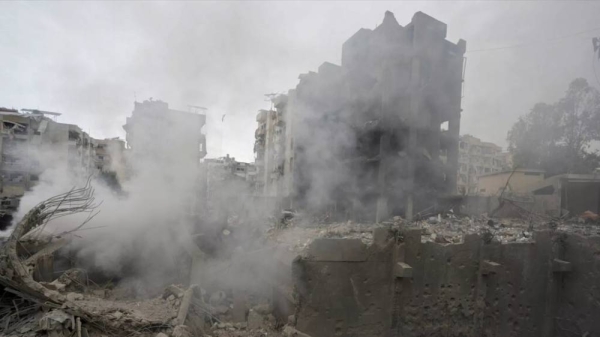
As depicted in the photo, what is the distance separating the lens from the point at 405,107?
10812 mm

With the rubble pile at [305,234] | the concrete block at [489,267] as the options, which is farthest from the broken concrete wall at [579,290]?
the rubble pile at [305,234]

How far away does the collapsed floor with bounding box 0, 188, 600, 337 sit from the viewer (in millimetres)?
4384

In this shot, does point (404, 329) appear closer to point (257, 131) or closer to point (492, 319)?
point (492, 319)

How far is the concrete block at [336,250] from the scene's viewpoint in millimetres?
4594

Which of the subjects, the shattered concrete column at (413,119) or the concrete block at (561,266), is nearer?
the concrete block at (561,266)

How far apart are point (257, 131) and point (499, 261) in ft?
92.7

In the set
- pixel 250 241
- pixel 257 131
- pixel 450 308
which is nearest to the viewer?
pixel 450 308

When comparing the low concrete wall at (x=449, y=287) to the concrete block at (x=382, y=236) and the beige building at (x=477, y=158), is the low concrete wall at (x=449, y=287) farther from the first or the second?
the beige building at (x=477, y=158)

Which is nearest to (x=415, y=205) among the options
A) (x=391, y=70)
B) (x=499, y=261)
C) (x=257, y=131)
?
(x=391, y=70)

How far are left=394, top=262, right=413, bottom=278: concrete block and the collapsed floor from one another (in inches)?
0.6

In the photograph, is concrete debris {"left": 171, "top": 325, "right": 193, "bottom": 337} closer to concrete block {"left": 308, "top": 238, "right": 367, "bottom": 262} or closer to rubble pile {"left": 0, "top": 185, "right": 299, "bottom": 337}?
rubble pile {"left": 0, "top": 185, "right": 299, "bottom": 337}

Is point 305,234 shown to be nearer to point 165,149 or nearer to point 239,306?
point 239,306

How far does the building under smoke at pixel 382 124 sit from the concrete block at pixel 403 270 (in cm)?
577

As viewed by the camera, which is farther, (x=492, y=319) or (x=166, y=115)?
(x=166, y=115)
